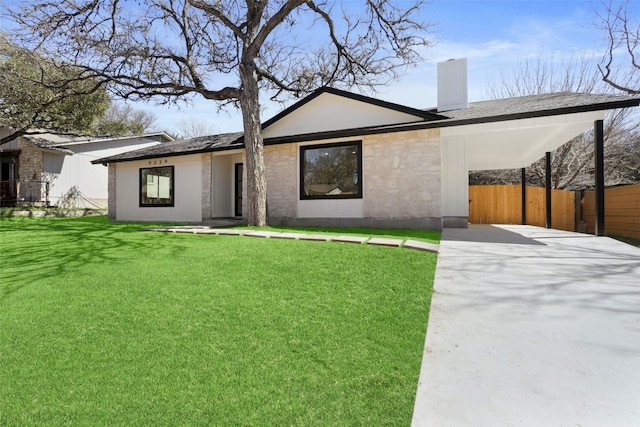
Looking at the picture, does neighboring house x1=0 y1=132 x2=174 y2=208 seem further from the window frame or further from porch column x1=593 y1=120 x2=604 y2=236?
porch column x1=593 y1=120 x2=604 y2=236

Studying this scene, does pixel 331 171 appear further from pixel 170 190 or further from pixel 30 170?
pixel 30 170

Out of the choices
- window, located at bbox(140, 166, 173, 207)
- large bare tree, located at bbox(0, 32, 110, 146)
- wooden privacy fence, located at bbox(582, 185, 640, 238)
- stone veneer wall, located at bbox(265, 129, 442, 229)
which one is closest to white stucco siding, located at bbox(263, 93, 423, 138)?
stone veneer wall, located at bbox(265, 129, 442, 229)

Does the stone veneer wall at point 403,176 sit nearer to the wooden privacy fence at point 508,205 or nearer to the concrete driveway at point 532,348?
the concrete driveway at point 532,348

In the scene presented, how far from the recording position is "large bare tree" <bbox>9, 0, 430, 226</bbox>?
9492mm

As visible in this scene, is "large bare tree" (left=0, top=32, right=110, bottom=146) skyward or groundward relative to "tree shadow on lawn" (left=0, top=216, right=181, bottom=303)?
skyward

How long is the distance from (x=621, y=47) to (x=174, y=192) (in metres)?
20.0

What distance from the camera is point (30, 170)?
17922 mm

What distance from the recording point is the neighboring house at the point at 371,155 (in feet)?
26.3

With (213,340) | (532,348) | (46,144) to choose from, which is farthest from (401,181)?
(46,144)

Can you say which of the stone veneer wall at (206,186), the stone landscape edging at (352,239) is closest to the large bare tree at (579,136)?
the stone landscape edging at (352,239)

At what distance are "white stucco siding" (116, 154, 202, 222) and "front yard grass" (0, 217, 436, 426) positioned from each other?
749 cm

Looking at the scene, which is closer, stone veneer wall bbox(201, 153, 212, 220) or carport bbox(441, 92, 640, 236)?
carport bbox(441, 92, 640, 236)

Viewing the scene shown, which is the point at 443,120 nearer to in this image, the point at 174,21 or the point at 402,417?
the point at 402,417

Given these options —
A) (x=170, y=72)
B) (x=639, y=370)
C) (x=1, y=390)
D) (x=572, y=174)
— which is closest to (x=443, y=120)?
(x=639, y=370)
